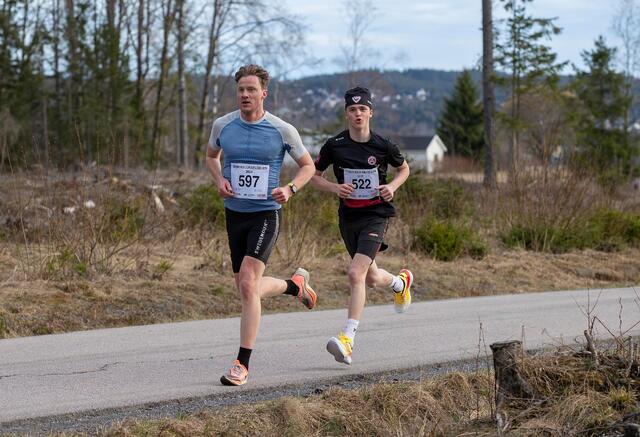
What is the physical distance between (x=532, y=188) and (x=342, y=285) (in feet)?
18.4

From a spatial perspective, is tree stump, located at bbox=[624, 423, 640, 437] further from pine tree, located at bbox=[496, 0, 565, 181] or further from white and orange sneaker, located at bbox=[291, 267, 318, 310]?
pine tree, located at bbox=[496, 0, 565, 181]

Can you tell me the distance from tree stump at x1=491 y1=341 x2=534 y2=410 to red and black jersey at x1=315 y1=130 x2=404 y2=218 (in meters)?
2.42

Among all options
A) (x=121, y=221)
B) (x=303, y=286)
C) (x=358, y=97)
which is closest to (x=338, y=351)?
(x=303, y=286)

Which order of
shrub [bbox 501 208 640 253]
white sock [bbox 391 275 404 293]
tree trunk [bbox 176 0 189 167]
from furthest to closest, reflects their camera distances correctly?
tree trunk [bbox 176 0 189 167], shrub [bbox 501 208 640 253], white sock [bbox 391 275 404 293]

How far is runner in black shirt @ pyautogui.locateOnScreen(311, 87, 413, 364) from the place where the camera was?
782cm

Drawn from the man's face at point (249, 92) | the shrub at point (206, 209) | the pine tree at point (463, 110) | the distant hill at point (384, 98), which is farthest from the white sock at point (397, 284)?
the pine tree at point (463, 110)

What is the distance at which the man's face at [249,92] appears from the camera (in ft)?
22.8

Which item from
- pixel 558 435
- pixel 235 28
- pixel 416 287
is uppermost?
pixel 235 28

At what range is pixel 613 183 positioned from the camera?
19.2 meters

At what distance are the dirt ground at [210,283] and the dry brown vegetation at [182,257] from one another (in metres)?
0.02

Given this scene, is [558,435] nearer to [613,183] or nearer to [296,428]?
[296,428]

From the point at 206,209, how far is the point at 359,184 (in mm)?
8157

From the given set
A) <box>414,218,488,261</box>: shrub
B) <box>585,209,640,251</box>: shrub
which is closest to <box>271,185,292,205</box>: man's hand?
<box>414,218,488,261</box>: shrub

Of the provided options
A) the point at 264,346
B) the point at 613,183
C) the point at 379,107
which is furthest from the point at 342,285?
the point at 379,107
